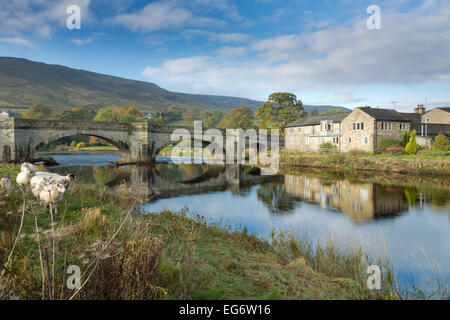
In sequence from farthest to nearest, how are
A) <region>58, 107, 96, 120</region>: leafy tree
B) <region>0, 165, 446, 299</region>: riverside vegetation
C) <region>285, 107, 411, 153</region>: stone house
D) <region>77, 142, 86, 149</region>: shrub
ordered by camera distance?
1. <region>58, 107, 96, 120</region>: leafy tree
2. <region>77, 142, 86, 149</region>: shrub
3. <region>285, 107, 411, 153</region>: stone house
4. <region>0, 165, 446, 299</region>: riverside vegetation

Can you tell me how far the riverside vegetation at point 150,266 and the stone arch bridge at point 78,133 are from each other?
24204 millimetres

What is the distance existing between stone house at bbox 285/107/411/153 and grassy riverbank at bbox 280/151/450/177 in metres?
4.61

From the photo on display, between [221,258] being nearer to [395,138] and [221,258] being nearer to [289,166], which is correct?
[289,166]

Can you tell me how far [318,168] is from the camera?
32.7 m

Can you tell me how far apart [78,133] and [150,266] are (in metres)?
33.1

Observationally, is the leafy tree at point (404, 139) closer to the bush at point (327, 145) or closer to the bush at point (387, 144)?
the bush at point (387, 144)

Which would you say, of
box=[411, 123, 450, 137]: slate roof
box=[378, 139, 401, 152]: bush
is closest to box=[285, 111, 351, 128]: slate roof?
box=[378, 139, 401, 152]: bush

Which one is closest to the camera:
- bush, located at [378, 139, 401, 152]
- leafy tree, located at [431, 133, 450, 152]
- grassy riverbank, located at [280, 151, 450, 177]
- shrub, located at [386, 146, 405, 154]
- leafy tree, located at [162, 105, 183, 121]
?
grassy riverbank, located at [280, 151, 450, 177]

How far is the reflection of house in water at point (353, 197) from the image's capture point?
552 inches

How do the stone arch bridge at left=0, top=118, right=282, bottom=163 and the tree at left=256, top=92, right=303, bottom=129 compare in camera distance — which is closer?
the stone arch bridge at left=0, top=118, right=282, bottom=163

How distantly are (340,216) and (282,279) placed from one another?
9.68 meters

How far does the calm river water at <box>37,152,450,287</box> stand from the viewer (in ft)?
28.9

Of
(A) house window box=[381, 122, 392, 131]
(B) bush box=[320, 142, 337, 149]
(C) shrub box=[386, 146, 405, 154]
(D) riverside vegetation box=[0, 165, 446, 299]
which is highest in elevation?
(A) house window box=[381, 122, 392, 131]

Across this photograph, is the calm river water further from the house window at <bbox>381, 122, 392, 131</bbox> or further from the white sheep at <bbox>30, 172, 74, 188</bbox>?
the house window at <bbox>381, 122, 392, 131</bbox>
